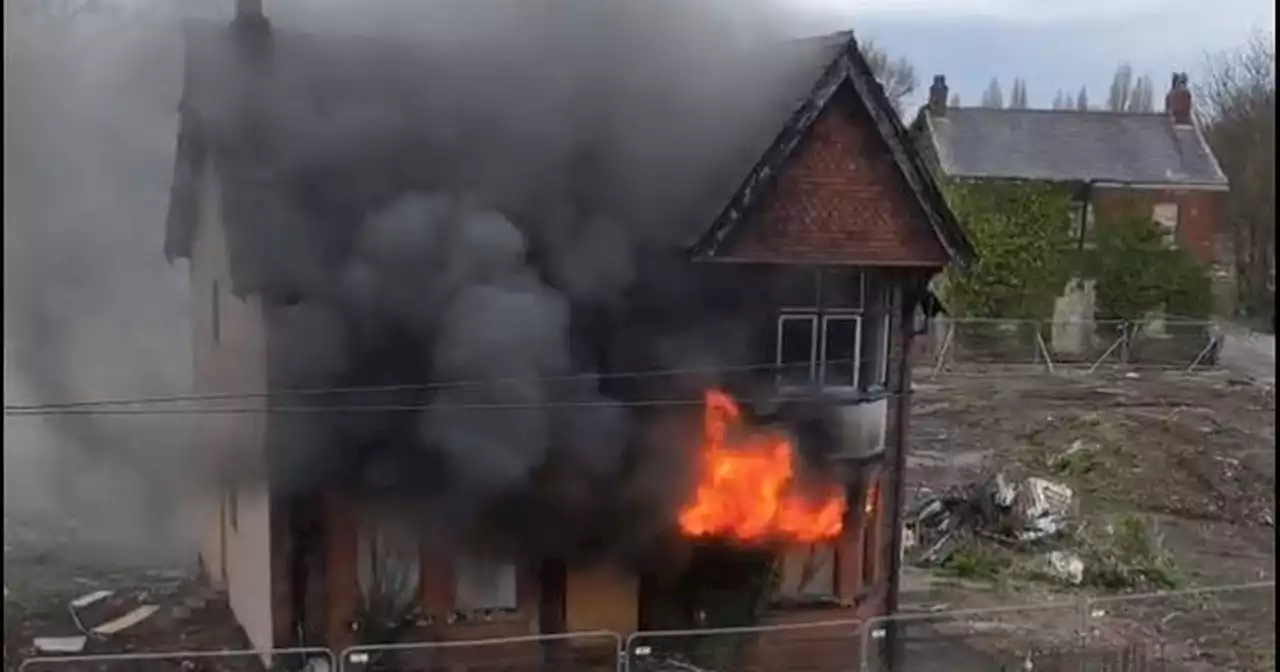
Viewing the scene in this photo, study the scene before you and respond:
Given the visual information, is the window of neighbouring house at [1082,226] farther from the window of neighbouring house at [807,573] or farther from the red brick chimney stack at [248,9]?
the red brick chimney stack at [248,9]

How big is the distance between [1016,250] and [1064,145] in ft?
6.58

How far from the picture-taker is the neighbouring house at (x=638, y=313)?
6.18m

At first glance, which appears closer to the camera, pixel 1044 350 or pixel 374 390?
pixel 374 390

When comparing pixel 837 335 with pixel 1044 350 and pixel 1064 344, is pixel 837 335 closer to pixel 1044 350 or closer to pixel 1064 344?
pixel 1044 350

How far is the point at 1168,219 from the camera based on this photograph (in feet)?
47.9

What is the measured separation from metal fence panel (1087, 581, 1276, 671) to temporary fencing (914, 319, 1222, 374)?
536 centimetres

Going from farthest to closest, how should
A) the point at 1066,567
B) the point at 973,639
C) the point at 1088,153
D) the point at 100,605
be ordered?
1. the point at 1088,153
2. the point at 1066,567
3. the point at 973,639
4. the point at 100,605

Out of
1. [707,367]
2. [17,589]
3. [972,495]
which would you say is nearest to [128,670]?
[17,589]

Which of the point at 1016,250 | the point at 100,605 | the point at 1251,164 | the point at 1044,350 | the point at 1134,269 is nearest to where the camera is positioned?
the point at 1251,164

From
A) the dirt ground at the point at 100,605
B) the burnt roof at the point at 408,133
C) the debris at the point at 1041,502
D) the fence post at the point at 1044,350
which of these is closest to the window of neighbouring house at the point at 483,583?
the dirt ground at the point at 100,605

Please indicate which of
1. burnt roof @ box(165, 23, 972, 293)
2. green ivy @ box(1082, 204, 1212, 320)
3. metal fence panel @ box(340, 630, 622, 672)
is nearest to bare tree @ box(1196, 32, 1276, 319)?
burnt roof @ box(165, 23, 972, 293)

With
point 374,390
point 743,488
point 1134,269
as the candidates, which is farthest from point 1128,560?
point 1134,269

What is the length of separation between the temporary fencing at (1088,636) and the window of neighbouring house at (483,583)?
176 centimetres

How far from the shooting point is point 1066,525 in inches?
386
